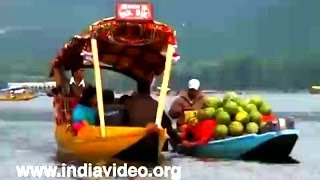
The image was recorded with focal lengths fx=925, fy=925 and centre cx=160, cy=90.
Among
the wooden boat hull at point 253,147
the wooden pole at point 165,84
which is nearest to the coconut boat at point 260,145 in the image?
the wooden boat hull at point 253,147

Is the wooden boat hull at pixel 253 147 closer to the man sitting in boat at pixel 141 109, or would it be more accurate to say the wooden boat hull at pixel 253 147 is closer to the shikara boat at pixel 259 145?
the shikara boat at pixel 259 145

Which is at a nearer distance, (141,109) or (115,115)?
(141,109)

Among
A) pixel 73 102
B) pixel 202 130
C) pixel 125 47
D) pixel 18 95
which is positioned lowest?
pixel 18 95

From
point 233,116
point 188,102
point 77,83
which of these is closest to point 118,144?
point 233,116

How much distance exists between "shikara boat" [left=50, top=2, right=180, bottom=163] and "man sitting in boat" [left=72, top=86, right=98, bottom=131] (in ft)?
0.61

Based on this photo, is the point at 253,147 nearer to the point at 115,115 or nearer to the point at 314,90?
the point at 115,115

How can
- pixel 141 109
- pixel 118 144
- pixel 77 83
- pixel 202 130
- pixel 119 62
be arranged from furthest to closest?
pixel 119 62 < pixel 77 83 < pixel 202 130 < pixel 141 109 < pixel 118 144

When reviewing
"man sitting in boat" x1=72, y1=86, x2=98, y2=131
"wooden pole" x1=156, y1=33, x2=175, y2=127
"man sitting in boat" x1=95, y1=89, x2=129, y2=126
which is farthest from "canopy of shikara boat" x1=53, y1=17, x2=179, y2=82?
"man sitting in boat" x1=95, y1=89, x2=129, y2=126

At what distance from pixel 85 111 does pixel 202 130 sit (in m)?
2.07

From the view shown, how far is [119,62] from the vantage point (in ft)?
56.7

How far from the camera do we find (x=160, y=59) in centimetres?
1641

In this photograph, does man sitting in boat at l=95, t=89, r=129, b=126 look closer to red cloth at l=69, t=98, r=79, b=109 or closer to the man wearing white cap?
red cloth at l=69, t=98, r=79, b=109

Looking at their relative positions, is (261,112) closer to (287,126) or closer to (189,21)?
(287,126)

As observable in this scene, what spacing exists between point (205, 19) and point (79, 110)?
104427 mm
